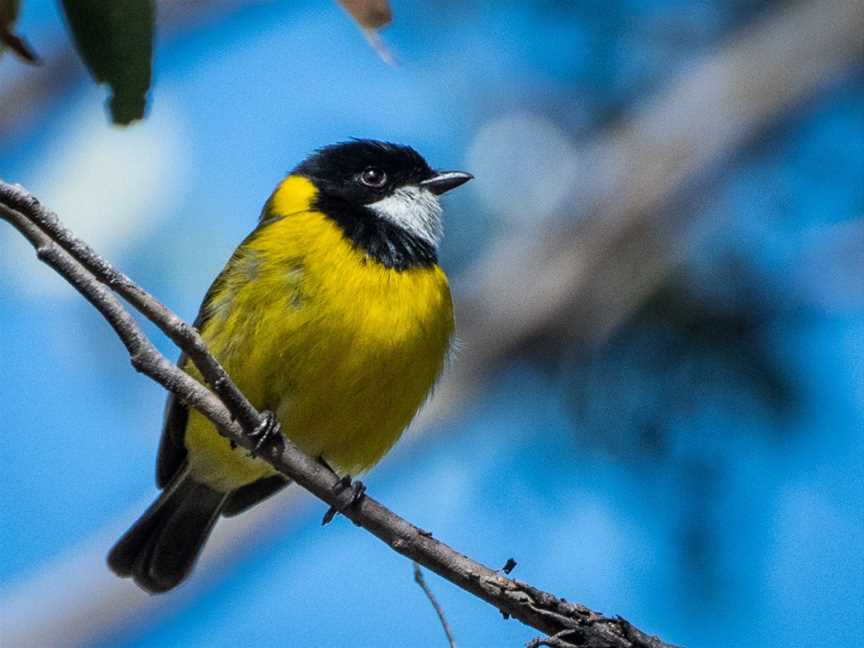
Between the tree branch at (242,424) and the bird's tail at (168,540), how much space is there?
1.75m

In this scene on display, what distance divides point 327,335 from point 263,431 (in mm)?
679

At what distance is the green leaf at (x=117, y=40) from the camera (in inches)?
84.0

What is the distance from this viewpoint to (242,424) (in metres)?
3.53

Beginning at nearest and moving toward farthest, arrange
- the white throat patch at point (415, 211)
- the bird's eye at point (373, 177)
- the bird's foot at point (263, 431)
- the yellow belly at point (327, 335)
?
the bird's foot at point (263, 431) < the yellow belly at point (327, 335) < the white throat patch at point (415, 211) < the bird's eye at point (373, 177)

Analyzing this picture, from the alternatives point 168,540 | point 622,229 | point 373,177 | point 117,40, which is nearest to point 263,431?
point 117,40

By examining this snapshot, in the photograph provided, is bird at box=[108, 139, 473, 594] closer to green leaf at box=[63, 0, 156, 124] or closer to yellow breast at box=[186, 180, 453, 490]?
yellow breast at box=[186, 180, 453, 490]

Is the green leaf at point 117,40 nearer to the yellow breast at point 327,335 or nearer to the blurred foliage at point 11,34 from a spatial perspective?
the blurred foliage at point 11,34

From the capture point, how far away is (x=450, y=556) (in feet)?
11.8

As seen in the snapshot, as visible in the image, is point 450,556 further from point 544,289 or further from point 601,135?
point 601,135

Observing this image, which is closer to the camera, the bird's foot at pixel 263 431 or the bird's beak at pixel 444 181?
the bird's foot at pixel 263 431

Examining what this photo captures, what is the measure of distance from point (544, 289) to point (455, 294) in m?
0.51

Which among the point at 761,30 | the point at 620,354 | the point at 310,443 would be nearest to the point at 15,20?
the point at 310,443

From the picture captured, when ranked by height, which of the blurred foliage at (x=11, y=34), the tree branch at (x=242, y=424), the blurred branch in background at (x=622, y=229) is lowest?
the blurred foliage at (x=11, y=34)

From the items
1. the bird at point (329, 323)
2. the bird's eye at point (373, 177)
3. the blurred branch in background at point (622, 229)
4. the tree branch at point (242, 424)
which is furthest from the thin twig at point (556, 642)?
the blurred branch in background at point (622, 229)
